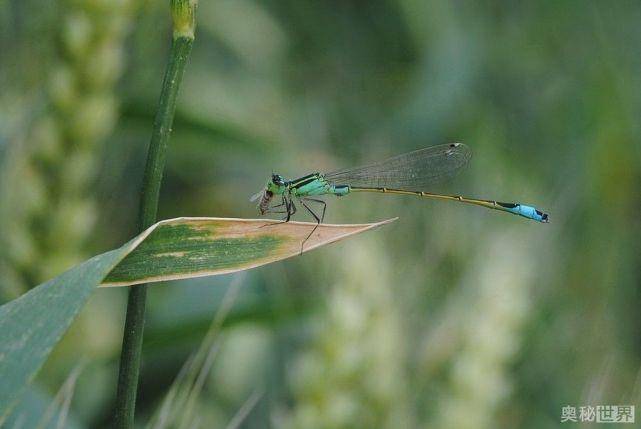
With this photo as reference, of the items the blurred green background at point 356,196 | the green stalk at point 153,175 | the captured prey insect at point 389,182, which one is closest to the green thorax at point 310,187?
the captured prey insect at point 389,182

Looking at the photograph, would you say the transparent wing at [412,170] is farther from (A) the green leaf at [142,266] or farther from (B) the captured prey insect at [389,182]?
(A) the green leaf at [142,266]

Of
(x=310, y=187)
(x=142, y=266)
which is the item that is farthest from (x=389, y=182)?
(x=142, y=266)

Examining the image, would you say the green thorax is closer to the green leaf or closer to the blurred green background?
the blurred green background

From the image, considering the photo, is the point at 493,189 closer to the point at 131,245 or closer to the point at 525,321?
the point at 525,321

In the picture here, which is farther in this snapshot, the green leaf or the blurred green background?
the blurred green background

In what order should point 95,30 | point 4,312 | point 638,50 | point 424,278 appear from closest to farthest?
point 4,312 < point 95,30 < point 424,278 < point 638,50

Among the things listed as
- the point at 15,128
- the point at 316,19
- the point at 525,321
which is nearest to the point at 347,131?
the point at 316,19

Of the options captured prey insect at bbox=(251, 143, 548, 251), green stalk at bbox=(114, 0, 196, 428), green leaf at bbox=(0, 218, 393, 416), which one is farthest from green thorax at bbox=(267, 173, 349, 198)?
green stalk at bbox=(114, 0, 196, 428)
